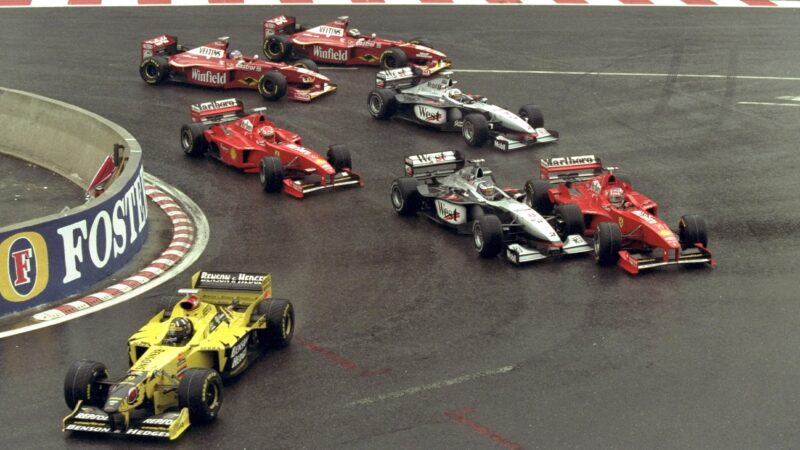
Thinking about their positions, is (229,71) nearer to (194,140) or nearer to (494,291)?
(194,140)

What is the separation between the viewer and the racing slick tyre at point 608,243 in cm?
2375

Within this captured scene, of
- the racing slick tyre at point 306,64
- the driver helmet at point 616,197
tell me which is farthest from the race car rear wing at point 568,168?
the racing slick tyre at point 306,64

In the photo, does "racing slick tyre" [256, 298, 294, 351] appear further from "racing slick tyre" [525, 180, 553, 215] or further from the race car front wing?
"racing slick tyre" [525, 180, 553, 215]

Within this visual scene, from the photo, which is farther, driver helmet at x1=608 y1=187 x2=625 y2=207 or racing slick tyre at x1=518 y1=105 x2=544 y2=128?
racing slick tyre at x1=518 y1=105 x2=544 y2=128

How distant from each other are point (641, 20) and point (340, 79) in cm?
1189

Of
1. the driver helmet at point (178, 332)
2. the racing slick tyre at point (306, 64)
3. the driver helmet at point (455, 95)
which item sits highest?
the driver helmet at point (178, 332)

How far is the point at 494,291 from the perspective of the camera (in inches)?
903

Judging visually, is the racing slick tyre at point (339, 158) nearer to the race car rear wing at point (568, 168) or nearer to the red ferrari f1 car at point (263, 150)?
the red ferrari f1 car at point (263, 150)

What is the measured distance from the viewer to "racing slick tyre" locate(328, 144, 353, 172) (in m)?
28.8

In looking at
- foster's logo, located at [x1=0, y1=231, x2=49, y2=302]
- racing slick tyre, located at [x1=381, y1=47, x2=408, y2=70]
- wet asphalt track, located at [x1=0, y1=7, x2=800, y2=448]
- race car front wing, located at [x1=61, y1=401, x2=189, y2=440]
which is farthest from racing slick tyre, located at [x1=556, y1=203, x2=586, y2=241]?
racing slick tyre, located at [x1=381, y1=47, x2=408, y2=70]

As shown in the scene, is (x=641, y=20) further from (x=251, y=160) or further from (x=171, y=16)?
(x=251, y=160)

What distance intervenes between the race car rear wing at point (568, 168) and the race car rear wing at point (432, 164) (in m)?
1.76

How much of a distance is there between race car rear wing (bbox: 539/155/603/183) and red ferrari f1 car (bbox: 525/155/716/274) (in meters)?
0.02

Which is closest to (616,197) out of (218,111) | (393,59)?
Answer: (218,111)
